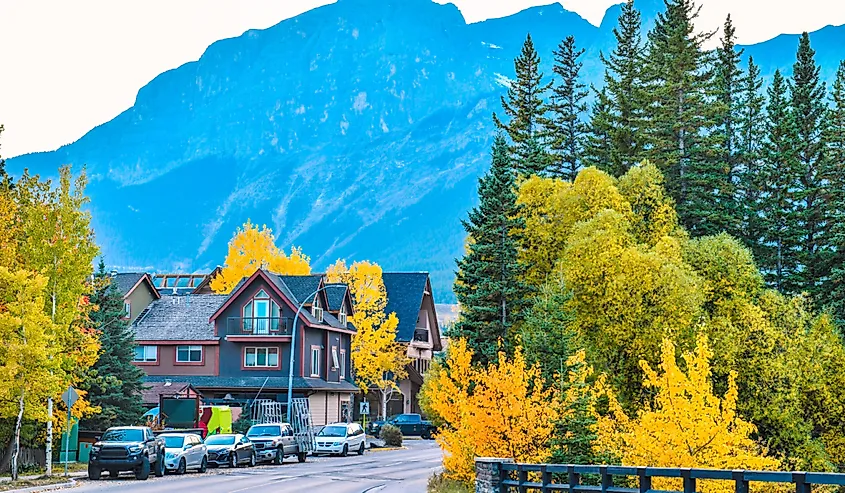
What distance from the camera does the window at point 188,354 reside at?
71312mm

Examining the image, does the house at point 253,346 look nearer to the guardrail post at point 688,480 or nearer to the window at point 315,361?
the window at point 315,361

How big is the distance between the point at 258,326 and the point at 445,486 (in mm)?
38730

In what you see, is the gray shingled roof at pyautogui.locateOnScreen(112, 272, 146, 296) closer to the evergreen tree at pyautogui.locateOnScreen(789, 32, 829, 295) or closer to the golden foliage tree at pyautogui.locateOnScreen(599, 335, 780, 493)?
the evergreen tree at pyautogui.locateOnScreen(789, 32, 829, 295)

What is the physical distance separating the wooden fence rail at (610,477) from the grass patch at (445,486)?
3643 mm

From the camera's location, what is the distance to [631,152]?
61.2 m

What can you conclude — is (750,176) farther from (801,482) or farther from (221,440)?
(801,482)

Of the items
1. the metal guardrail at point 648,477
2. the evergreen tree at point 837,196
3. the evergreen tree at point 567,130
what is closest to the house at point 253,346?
the evergreen tree at point 567,130

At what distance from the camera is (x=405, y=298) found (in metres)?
99.2

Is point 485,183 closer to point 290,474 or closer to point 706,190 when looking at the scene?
point 290,474

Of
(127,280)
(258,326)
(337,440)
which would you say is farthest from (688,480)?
(127,280)

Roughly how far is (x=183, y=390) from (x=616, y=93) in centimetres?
3056

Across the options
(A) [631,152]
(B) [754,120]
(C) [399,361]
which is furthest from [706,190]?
(C) [399,361]

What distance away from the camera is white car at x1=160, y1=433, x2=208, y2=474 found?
4072cm

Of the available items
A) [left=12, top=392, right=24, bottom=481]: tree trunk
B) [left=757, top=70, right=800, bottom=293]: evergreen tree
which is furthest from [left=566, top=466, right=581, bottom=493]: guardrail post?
[left=757, top=70, right=800, bottom=293]: evergreen tree
